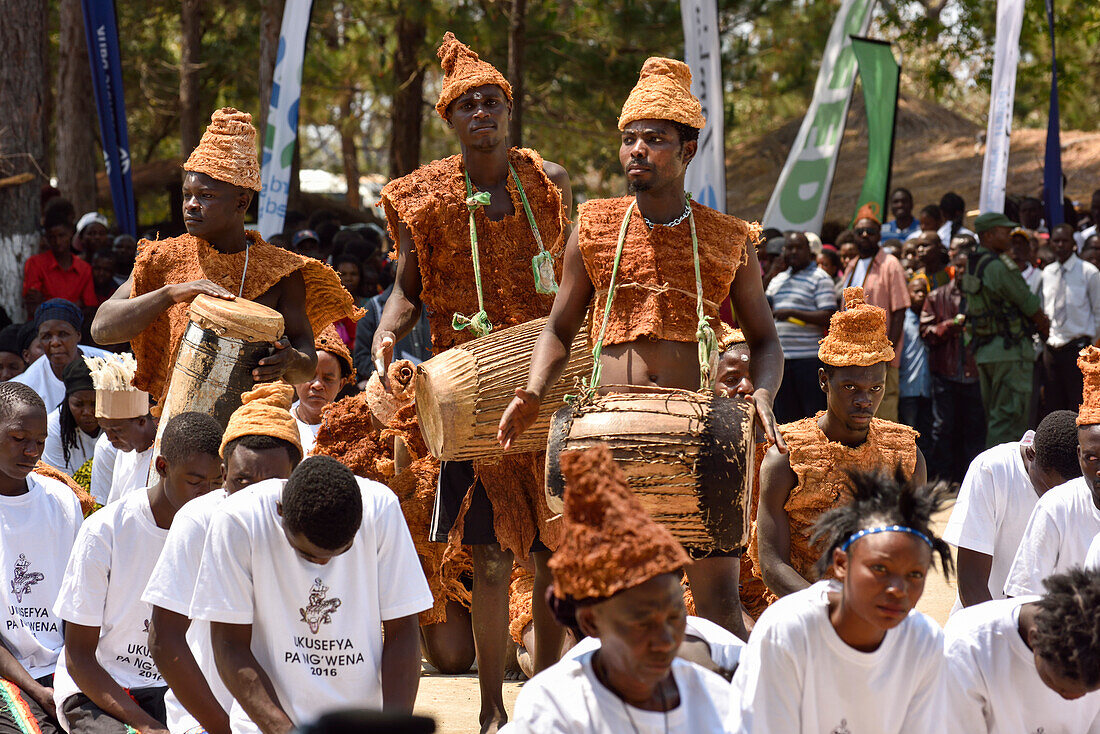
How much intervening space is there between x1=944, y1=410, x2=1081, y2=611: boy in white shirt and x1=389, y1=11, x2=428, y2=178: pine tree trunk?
45.3 ft

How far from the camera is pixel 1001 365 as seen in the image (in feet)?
35.4

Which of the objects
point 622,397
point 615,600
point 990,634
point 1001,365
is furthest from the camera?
point 1001,365

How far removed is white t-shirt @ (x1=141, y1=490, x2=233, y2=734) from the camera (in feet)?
13.1

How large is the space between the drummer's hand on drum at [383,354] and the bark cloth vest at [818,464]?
1.59m

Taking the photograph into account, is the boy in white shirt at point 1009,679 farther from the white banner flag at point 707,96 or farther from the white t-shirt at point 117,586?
the white banner flag at point 707,96

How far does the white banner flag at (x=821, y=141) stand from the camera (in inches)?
474

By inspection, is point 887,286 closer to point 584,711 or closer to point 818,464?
point 818,464

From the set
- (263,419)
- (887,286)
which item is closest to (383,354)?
(263,419)

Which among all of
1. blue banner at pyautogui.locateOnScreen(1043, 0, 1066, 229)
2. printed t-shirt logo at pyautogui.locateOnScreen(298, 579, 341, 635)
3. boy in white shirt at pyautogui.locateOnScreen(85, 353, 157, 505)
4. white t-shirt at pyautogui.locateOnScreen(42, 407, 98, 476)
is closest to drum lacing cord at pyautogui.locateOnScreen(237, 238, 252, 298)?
boy in white shirt at pyautogui.locateOnScreen(85, 353, 157, 505)

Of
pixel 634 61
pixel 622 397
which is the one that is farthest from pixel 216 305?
pixel 634 61

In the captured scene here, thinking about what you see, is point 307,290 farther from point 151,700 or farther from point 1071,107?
point 1071,107

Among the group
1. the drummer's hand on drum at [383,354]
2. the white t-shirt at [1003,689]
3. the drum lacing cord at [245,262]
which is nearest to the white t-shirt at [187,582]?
the drummer's hand on drum at [383,354]

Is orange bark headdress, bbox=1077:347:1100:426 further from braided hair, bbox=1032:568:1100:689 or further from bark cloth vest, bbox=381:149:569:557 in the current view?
bark cloth vest, bbox=381:149:569:557

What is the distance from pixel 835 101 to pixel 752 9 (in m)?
5.24
